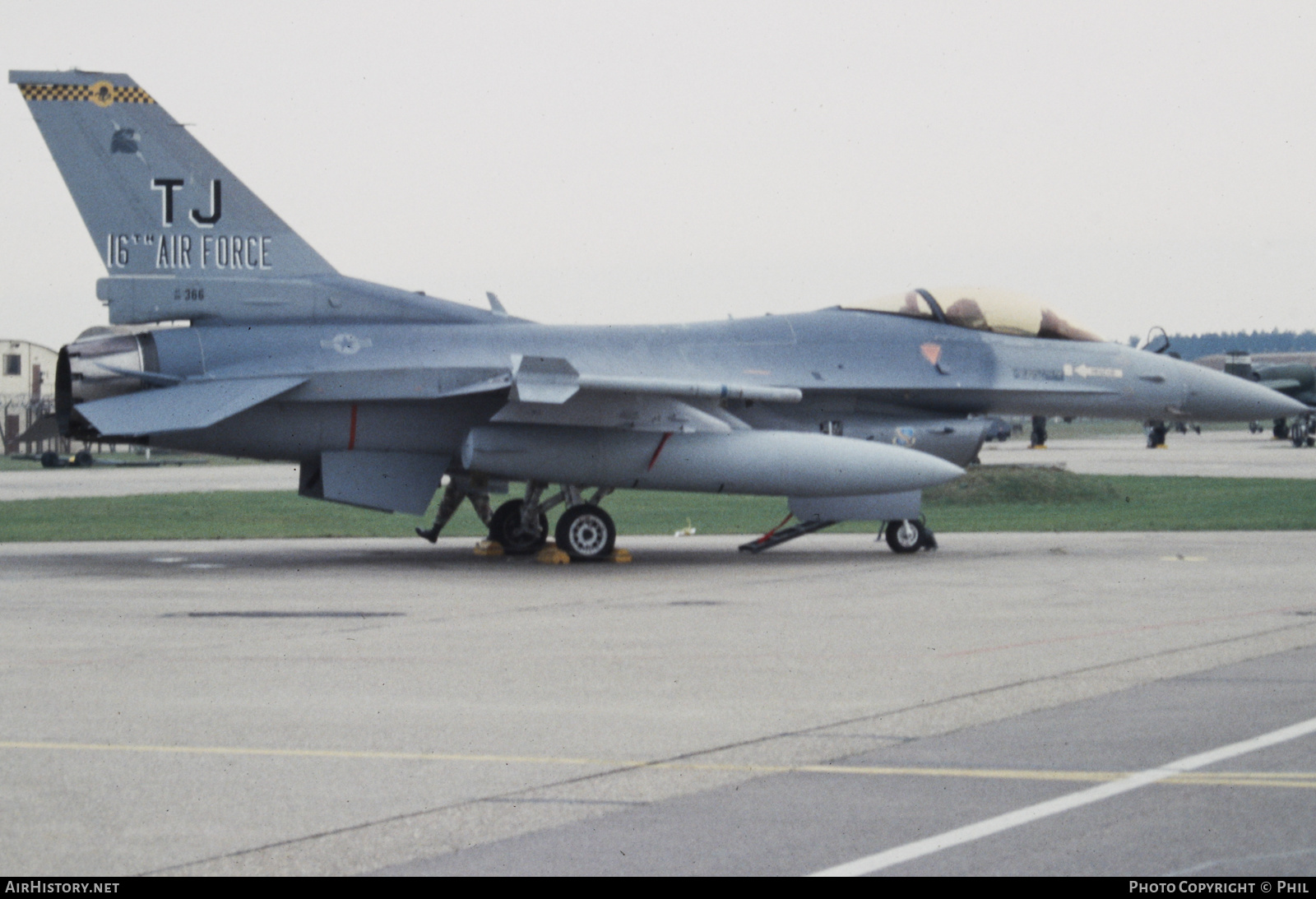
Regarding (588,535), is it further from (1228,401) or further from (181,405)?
(1228,401)

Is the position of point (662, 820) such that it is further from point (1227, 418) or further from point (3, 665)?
point (1227, 418)

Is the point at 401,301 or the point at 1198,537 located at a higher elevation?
the point at 401,301

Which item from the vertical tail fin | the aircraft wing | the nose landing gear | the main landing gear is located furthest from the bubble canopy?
the aircraft wing

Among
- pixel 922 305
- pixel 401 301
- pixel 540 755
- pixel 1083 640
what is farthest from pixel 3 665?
pixel 922 305

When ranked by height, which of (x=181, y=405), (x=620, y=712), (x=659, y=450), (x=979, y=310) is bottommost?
(x=620, y=712)

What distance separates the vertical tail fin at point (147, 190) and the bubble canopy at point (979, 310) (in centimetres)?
736

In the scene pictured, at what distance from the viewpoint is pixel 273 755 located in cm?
705

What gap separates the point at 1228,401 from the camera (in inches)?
805

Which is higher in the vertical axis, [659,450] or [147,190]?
[147,190]

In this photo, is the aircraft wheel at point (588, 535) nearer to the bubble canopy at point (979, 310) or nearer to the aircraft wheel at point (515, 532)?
the aircraft wheel at point (515, 532)

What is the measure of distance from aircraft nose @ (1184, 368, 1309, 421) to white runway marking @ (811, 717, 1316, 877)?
1355 cm

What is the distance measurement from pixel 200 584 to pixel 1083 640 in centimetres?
889

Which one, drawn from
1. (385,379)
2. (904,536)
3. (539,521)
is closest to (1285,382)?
(904,536)

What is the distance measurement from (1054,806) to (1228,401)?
15.8m
